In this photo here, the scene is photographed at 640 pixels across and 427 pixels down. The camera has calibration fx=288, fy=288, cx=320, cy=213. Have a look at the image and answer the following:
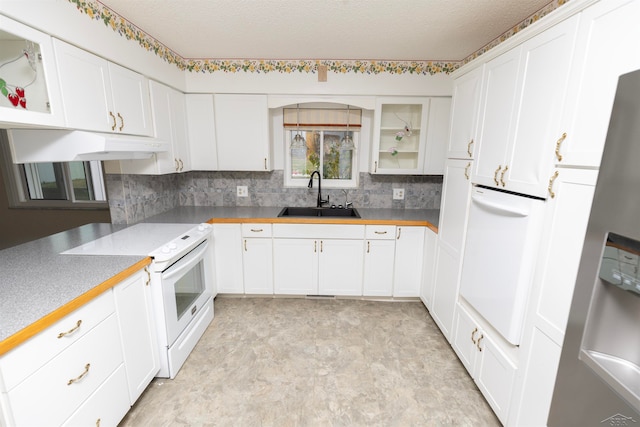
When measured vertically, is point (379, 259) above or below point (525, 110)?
below

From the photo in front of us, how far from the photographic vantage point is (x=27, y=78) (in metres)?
1.37

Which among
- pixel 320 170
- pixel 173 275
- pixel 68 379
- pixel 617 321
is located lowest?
pixel 68 379

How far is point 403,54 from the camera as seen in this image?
263cm

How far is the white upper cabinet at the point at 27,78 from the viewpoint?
1.25 m

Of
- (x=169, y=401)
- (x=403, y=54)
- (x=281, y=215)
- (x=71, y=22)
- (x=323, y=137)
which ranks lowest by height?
(x=169, y=401)

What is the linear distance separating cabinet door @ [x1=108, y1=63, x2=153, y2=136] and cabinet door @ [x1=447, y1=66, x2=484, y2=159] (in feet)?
7.74

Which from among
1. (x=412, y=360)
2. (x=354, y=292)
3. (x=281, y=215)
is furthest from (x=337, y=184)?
(x=412, y=360)

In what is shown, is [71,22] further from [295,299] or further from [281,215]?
[295,299]

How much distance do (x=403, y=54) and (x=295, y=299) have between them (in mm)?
2601

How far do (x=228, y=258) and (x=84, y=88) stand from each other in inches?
69.1

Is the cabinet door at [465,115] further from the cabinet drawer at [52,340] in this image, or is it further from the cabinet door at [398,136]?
the cabinet drawer at [52,340]

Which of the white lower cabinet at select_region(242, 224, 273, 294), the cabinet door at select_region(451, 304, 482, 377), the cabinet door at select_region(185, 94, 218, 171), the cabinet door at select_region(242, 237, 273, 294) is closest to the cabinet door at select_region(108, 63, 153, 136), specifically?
the cabinet door at select_region(185, 94, 218, 171)

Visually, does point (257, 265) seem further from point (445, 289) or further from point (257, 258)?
point (445, 289)

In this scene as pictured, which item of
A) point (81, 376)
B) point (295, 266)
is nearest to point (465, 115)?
point (295, 266)
